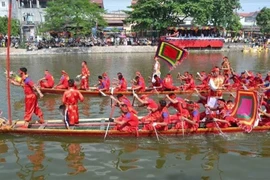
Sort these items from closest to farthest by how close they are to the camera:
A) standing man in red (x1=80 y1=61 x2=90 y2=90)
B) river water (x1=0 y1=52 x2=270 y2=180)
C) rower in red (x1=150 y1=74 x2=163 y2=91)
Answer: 1. river water (x1=0 y1=52 x2=270 y2=180)
2. rower in red (x1=150 y1=74 x2=163 y2=91)
3. standing man in red (x1=80 y1=61 x2=90 y2=90)

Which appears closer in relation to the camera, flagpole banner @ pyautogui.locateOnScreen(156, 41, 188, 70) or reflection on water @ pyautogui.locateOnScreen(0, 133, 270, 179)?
reflection on water @ pyautogui.locateOnScreen(0, 133, 270, 179)

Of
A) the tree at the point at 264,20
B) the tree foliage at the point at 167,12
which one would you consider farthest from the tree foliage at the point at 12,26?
the tree at the point at 264,20

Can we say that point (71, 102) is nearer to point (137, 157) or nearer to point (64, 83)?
point (137, 157)

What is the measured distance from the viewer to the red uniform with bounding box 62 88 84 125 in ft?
37.2

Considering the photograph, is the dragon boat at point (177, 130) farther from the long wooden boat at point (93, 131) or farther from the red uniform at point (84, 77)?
the red uniform at point (84, 77)

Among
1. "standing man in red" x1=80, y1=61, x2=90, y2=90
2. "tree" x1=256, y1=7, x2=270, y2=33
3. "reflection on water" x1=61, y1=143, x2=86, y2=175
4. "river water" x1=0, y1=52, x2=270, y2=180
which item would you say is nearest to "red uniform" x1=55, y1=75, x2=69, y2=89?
"standing man in red" x1=80, y1=61, x2=90, y2=90

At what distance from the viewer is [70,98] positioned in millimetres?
11352

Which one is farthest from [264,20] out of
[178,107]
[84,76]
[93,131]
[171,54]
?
[93,131]

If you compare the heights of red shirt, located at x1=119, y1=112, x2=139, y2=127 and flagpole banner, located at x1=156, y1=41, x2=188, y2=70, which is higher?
flagpole banner, located at x1=156, y1=41, x2=188, y2=70

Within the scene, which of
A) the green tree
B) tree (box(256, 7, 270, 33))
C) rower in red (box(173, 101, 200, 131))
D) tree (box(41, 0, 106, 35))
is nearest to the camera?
rower in red (box(173, 101, 200, 131))

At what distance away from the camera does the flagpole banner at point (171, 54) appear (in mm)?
15823

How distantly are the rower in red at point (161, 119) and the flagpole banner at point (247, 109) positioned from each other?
248 centimetres

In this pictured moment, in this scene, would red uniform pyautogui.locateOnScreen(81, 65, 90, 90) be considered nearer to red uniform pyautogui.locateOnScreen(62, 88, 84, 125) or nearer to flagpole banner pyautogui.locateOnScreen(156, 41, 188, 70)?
flagpole banner pyautogui.locateOnScreen(156, 41, 188, 70)

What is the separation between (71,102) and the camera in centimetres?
1141
